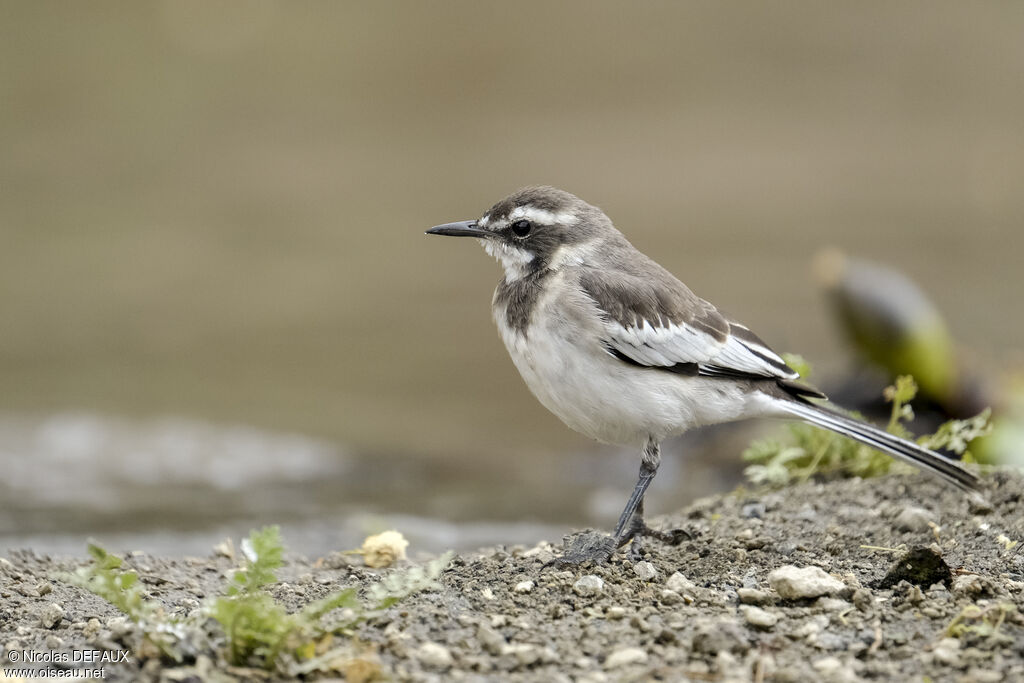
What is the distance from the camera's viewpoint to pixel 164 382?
13.6 metres

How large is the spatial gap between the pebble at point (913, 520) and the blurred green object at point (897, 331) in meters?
2.99

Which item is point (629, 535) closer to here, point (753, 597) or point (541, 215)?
point (753, 597)

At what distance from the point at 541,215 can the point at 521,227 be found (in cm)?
13

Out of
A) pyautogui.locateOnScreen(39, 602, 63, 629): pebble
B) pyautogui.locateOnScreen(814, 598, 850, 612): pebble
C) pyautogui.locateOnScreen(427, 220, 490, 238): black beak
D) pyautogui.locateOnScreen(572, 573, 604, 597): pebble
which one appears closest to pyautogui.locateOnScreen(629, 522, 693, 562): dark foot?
pyautogui.locateOnScreen(572, 573, 604, 597): pebble

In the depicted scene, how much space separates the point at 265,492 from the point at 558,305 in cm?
456

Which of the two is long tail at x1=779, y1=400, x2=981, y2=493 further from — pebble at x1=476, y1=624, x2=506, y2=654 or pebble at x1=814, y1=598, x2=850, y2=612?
pebble at x1=476, y1=624, x2=506, y2=654

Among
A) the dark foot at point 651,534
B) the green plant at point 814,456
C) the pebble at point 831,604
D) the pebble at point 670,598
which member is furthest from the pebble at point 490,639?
the green plant at point 814,456

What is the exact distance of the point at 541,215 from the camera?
697 centimetres

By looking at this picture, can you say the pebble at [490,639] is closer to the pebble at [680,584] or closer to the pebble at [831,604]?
the pebble at [680,584]

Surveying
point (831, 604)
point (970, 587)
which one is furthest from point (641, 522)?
point (970, 587)

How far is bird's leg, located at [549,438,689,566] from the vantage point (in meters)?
5.92

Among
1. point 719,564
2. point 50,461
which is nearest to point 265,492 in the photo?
point 50,461

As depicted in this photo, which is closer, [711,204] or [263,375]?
[263,375]

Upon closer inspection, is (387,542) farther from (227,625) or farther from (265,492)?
(265,492)
